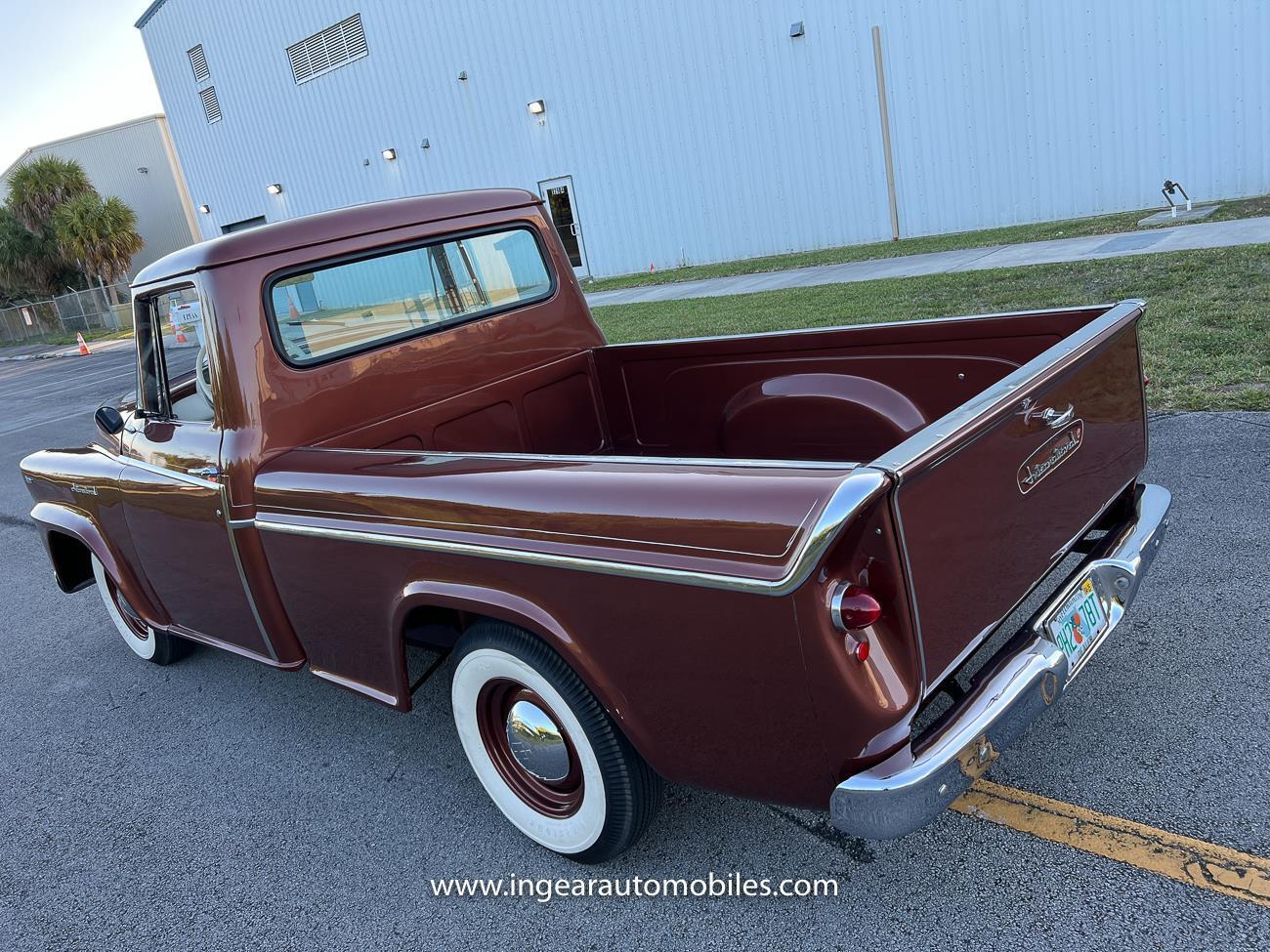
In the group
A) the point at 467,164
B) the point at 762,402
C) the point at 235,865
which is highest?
the point at 467,164

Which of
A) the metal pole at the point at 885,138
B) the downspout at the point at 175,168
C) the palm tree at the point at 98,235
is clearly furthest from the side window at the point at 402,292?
the downspout at the point at 175,168

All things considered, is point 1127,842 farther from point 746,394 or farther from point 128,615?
point 128,615

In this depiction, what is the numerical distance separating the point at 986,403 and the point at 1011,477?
0.71ft

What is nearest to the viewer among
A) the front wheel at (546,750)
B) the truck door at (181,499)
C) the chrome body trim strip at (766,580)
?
the chrome body trim strip at (766,580)

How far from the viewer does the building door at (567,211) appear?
65.1 feet

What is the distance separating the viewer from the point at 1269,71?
1173 cm

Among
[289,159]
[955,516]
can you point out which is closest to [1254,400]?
[955,516]

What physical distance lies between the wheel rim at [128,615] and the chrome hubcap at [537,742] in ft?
8.50

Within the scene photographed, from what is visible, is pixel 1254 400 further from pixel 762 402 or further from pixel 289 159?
pixel 289 159

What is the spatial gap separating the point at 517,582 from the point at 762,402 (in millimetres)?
1745

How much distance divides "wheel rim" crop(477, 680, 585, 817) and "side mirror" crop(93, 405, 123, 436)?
2.15m

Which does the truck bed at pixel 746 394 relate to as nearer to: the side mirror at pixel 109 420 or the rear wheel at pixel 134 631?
the side mirror at pixel 109 420

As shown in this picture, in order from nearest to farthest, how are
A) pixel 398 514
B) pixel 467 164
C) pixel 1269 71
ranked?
pixel 398 514 < pixel 1269 71 < pixel 467 164

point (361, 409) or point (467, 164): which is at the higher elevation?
point (467, 164)
